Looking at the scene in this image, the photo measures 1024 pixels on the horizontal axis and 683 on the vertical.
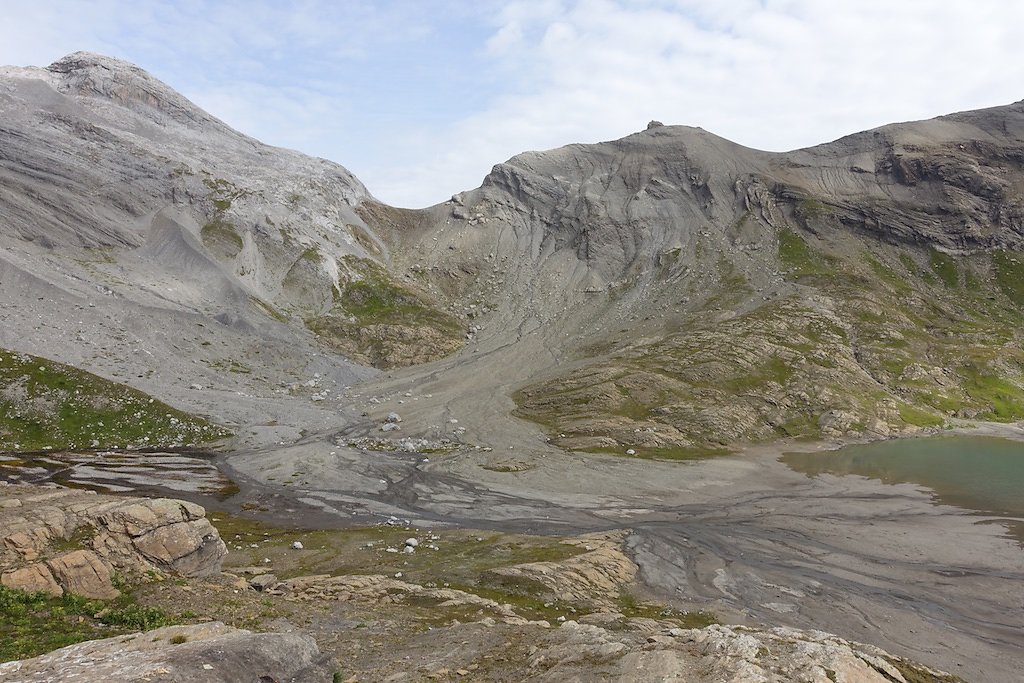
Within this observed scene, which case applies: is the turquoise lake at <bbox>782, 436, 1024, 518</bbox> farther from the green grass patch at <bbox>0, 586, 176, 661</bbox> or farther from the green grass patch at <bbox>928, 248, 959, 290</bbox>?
the green grass patch at <bbox>928, 248, 959, 290</bbox>

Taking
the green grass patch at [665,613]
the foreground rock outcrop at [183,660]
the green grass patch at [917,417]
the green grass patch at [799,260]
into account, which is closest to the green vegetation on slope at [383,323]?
the green grass patch at [799,260]

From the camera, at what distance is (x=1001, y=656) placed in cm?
3272

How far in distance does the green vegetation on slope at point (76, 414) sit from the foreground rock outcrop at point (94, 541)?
47.4 meters

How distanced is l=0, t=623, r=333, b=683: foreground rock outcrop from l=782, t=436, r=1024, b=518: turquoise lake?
228ft

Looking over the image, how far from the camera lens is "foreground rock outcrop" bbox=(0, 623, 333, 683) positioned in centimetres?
1420

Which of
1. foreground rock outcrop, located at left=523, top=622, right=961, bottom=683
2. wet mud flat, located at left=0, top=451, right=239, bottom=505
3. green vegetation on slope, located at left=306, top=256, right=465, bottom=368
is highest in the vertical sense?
green vegetation on slope, located at left=306, top=256, right=465, bottom=368

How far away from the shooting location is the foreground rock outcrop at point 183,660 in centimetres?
1420

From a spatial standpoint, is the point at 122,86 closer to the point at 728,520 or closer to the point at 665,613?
the point at 728,520

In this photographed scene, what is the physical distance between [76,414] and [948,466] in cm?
12215

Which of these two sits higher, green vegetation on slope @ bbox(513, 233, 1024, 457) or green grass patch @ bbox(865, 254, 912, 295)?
green grass patch @ bbox(865, 254, 912, 295)

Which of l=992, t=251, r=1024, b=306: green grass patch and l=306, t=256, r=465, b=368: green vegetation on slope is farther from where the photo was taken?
l=992, t=251, r=1024, b=306: green grass patch

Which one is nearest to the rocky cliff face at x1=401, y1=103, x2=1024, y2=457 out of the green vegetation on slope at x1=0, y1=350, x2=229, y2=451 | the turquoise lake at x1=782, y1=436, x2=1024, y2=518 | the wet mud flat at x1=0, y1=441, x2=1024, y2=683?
the turquoise lake at x1=782, y1=436, x2=1024, y2=518

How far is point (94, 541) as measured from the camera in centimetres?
2814

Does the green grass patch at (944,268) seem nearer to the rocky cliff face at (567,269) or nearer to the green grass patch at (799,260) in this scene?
the rocky cliff face at (567,269)
